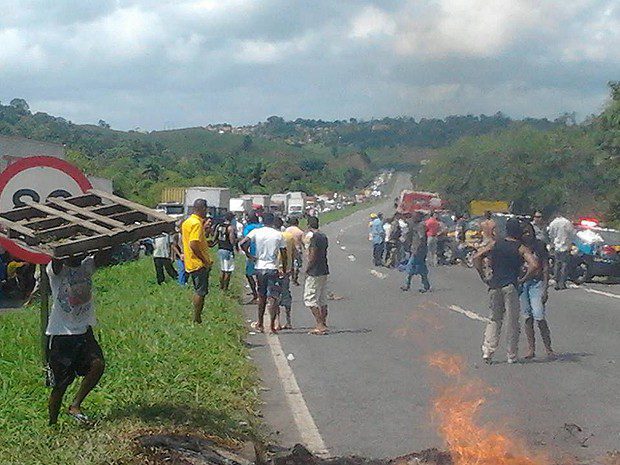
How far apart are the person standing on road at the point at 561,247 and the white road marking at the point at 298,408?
1156cm

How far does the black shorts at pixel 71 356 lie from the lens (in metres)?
6.54

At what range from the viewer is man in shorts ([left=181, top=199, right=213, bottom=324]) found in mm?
12219

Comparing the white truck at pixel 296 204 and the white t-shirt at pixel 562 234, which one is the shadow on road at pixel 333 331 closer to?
the white t-shirt at pixel 562 234

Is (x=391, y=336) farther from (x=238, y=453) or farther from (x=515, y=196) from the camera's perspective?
(x=515, y=196)

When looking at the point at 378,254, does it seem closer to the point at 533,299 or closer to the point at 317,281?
the point at 317,281

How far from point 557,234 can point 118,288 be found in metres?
10.6

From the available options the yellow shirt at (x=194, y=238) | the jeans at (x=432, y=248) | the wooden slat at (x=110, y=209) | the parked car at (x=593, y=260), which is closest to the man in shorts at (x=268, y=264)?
the yellow shirt at (x=194, y=238)

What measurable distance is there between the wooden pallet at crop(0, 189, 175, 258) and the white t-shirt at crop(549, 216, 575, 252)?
1722 cm

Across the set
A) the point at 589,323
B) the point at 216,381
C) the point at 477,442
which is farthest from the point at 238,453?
the point at 589,323

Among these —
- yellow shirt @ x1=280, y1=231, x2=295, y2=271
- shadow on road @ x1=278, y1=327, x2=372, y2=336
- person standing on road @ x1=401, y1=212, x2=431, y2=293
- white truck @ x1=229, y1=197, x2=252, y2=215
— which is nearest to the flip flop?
shadow on road @ x1=278, y1=327, x2=372, y2=336

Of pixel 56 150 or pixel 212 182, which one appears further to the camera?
pixel 212 182

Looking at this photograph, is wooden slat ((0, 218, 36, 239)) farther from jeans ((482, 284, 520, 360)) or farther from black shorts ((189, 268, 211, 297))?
jeans ((482, 284, 520, 360))

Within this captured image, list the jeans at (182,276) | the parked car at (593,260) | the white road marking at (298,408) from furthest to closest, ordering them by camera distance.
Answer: the parked car at (593,260)
the jeans at (182,276)
the white road marking at (298,408)

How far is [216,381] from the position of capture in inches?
348
